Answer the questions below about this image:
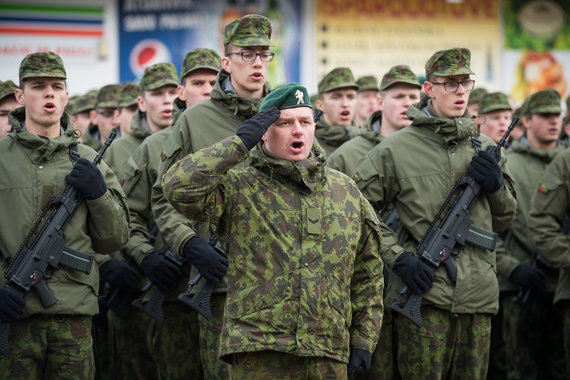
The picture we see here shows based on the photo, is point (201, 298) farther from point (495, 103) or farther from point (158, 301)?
point (495, 103)

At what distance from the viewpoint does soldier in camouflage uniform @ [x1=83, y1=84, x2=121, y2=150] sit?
382 inches

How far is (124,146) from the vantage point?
8352 millimetres

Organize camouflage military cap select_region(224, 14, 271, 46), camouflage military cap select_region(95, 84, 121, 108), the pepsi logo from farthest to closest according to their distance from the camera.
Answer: the pepsi logo → camouflage military cap select_region(95, 84, 121, 108) → camouflage military cap select_region(224, 14, 271, 46)

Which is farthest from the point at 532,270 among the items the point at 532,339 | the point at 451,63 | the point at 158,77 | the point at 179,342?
the point at 158,77

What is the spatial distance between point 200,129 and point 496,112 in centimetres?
400

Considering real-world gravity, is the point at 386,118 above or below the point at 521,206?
above

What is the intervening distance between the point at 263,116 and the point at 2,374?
243 cm

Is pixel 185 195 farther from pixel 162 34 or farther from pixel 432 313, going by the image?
pixel 162 34

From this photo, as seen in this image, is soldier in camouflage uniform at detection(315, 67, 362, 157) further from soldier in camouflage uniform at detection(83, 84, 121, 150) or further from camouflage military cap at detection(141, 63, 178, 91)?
soldier in camouflage uniform at detection(83, 84, 121, 150)

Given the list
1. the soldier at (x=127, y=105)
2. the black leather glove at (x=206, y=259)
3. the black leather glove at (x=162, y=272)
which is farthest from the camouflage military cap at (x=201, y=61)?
the black leather glove at (x=206, y=259)

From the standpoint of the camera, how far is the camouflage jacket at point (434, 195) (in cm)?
637

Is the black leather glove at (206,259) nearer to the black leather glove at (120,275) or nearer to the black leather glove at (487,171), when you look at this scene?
the black leather glove at (120,275)

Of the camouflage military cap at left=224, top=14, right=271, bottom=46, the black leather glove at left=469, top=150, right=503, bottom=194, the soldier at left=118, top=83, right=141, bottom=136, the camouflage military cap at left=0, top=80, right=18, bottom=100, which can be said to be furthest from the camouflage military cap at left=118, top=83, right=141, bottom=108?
the black leather glove at left=469, top=150, right=503, bottom=194

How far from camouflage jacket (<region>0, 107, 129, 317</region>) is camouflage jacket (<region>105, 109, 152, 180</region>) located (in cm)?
210
